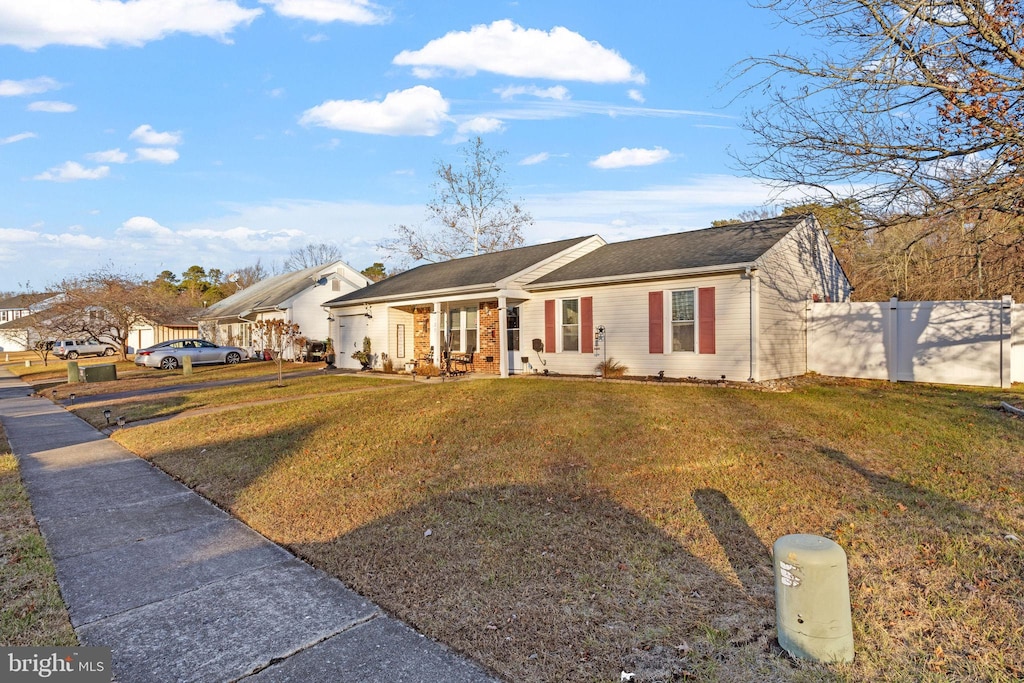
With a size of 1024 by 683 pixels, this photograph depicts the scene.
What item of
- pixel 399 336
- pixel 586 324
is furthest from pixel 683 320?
pixel 399 336

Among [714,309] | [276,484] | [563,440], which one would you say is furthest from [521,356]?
[276,484]

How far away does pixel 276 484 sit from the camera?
6.42 meters

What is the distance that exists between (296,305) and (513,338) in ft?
49.7

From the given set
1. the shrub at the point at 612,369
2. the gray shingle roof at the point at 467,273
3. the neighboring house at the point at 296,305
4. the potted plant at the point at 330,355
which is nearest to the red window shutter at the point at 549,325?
the gray shingle roof at the point at 467,273

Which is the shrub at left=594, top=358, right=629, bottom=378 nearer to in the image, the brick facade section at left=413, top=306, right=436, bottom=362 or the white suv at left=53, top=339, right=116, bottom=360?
the brick facade section at left=413, top=306, right=436, bottom=362

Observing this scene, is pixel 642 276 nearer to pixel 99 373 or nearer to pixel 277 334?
pixel 99 373

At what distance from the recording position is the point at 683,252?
1449cm

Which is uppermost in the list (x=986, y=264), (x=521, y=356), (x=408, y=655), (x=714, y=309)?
(x=986, y=264)

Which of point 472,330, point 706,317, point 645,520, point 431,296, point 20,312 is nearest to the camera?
point 645,520

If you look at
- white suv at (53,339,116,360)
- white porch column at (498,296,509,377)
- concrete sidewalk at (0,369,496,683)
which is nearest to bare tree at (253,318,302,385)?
white porch column at (498,296,509,377)

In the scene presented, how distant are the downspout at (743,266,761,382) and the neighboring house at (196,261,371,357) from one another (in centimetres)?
1919

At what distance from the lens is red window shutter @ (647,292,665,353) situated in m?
13.9

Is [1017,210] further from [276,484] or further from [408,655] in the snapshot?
[276,484]

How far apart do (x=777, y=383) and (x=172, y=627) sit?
12.2 m
